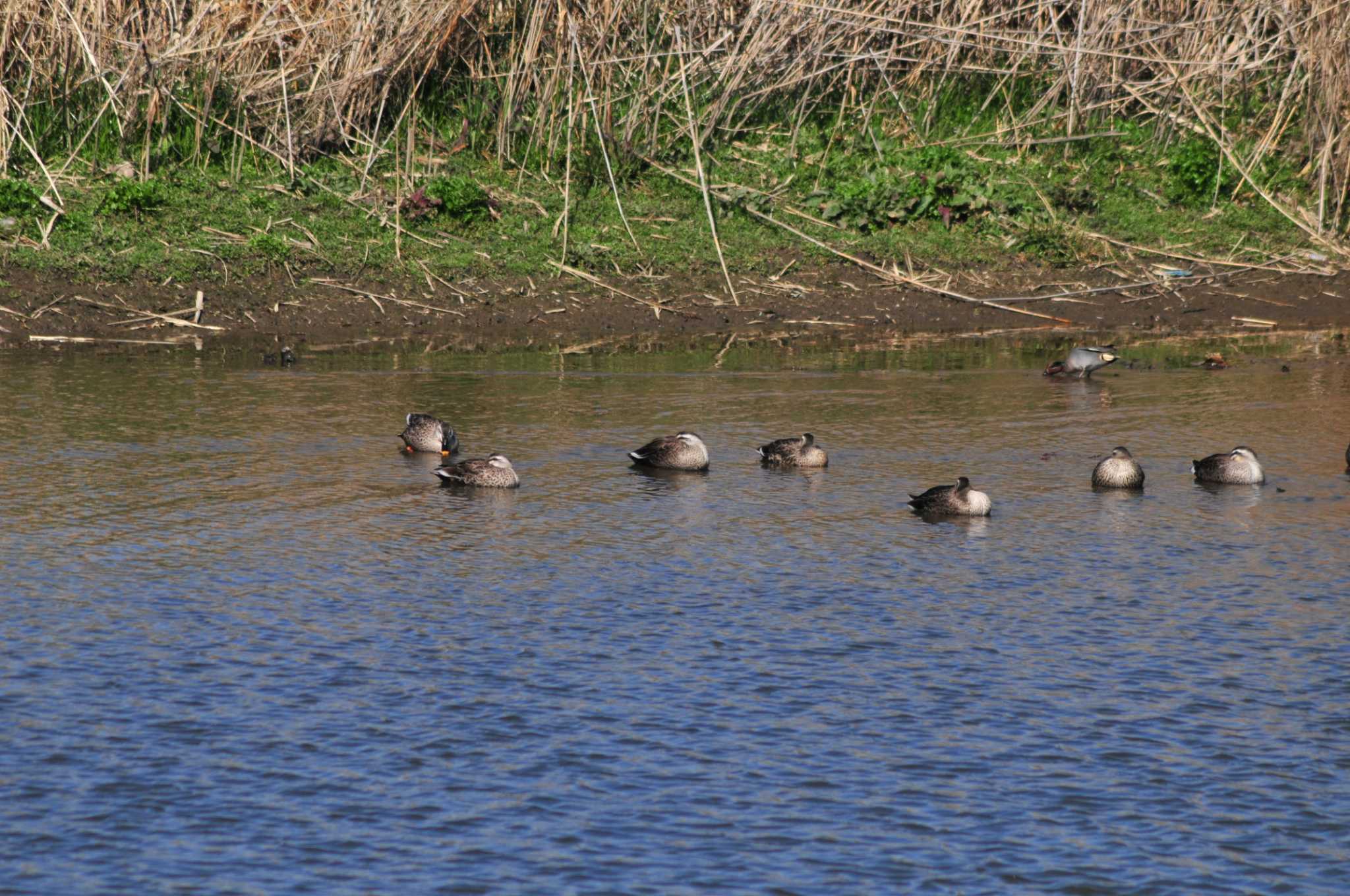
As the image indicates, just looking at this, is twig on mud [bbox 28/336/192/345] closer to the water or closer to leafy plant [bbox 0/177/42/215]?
leafy plant [bbox 0/177/42/215]

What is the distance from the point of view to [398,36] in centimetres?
2181

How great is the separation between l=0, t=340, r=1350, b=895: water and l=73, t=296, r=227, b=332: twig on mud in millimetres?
4084

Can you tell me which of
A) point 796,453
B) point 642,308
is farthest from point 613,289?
point 796,453

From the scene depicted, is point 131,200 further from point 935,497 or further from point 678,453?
point 935,497

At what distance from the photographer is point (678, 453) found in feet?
41.9

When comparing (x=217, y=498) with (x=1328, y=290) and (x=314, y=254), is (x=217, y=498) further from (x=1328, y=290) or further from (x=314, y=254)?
(x=1328, y=290)

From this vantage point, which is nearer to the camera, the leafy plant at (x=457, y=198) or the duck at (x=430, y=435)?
the duck at (x=430, y=435)

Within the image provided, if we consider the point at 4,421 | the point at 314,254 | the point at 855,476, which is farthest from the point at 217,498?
→ the point at 314,254

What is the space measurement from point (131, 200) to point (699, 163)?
257 inches

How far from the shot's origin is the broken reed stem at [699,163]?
20516 mm

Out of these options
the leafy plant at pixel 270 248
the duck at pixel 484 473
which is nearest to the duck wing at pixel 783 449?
the duck at pixel 484 473

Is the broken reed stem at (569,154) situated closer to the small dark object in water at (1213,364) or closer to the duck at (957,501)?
the small dark object in water at (1213,364)

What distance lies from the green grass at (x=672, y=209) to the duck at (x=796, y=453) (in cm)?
793

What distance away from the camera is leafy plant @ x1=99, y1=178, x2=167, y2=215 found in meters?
20.4
